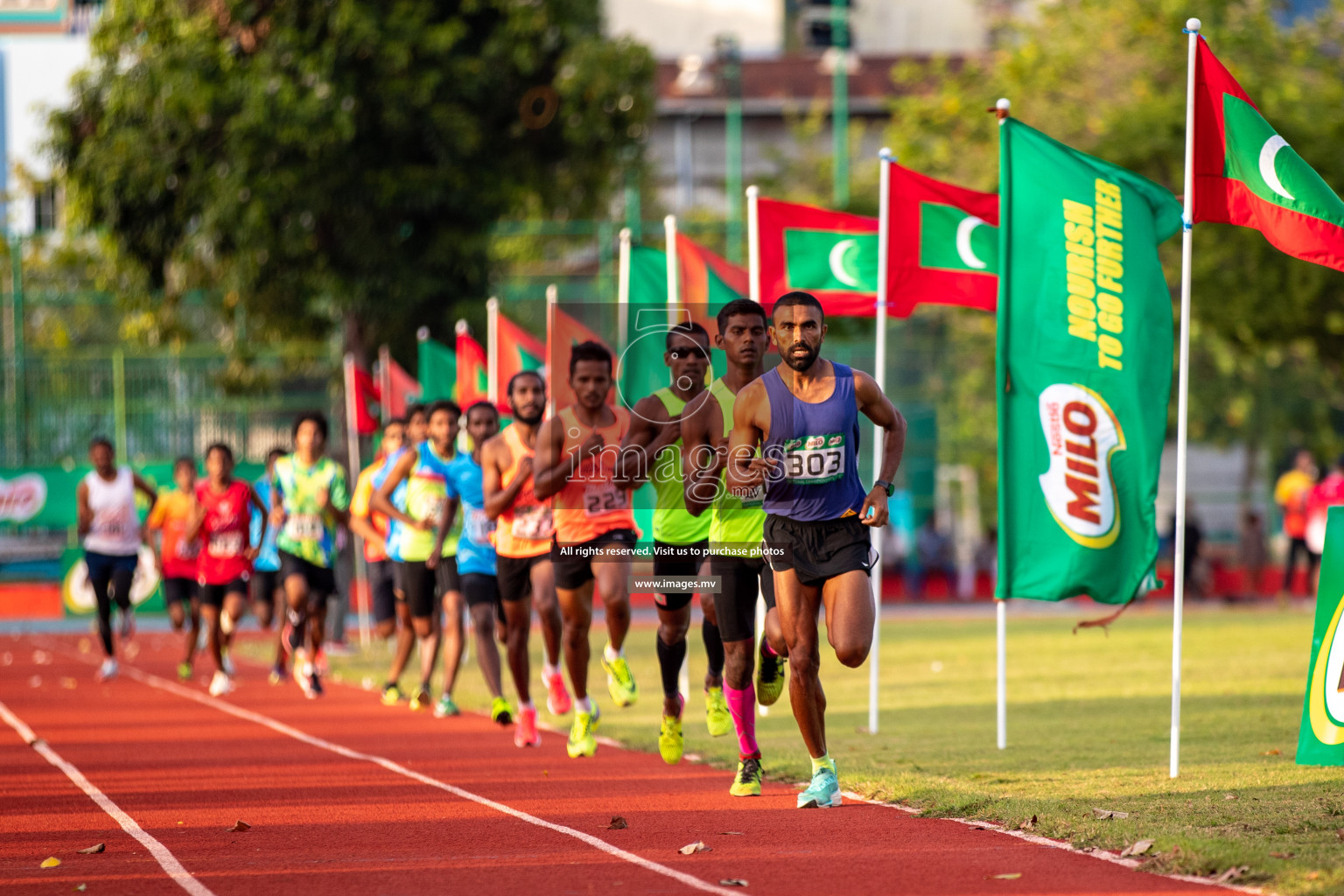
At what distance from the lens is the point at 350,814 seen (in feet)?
29.1

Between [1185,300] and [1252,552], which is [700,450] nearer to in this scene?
[1185,300]

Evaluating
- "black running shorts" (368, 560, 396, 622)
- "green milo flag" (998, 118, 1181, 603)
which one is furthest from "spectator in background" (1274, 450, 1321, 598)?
"green milo flag" (998, 118, 1181, 603)

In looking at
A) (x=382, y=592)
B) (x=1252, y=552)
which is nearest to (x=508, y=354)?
(x=382, y=592)

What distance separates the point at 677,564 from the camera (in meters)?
10.4

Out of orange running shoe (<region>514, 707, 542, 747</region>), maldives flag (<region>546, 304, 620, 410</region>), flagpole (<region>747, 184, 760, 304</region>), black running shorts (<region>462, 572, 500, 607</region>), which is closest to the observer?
orange running shoe (<region>514, 707, 542, 747</region>)

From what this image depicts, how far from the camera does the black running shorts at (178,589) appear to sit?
19266mm

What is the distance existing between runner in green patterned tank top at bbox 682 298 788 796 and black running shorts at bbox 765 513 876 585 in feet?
2.36

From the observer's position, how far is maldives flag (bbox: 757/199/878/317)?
13.5 m

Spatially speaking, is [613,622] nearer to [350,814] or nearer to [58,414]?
[350,814]

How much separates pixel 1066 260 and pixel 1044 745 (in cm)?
307

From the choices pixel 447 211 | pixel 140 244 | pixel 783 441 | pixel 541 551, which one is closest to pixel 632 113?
pixel 447 211

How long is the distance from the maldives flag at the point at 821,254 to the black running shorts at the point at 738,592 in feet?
14.6

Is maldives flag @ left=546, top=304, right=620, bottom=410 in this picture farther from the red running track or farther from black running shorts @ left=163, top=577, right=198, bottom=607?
black running shorts @ left=163, top=577, right=198, bottom=607

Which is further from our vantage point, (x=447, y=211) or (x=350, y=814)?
(x=447, y=211)
